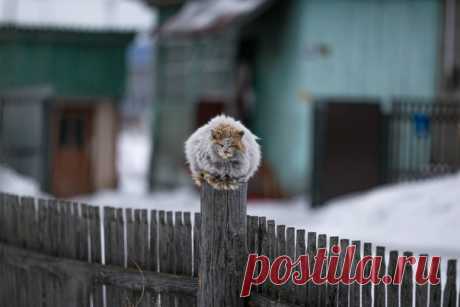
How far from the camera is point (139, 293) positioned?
562 centimetres

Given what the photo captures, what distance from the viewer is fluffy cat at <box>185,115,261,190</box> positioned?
486cm

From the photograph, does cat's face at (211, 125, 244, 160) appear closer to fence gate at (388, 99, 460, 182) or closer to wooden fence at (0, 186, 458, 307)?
wooden fence at (0, 186, 458, 307)

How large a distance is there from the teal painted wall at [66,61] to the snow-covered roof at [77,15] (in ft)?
0.96

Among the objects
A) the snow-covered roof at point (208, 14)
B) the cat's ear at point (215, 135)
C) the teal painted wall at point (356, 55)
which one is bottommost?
the cat's ear at point (215, 135)

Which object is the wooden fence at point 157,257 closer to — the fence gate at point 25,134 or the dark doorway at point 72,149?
the fence gate at point 25,134

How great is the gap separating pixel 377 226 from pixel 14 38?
38.2 ft

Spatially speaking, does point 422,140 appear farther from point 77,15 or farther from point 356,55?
point 77,15

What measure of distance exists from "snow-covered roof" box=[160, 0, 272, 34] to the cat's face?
1037 cm

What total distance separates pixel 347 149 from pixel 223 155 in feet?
30.2

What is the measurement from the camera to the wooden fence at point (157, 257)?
4.71 m

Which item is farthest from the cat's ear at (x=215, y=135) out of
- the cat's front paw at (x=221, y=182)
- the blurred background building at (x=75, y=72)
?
the blurred background building at (x=75, y=72)

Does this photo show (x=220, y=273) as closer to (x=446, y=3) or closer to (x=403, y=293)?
(x=403, y=293)

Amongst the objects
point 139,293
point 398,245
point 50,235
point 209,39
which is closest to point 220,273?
point 139,293

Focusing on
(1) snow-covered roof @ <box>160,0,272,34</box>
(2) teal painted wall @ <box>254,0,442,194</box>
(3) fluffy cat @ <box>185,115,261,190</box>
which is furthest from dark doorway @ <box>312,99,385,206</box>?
(3) fluffy cat @ <box>185,115,261,190</box>
